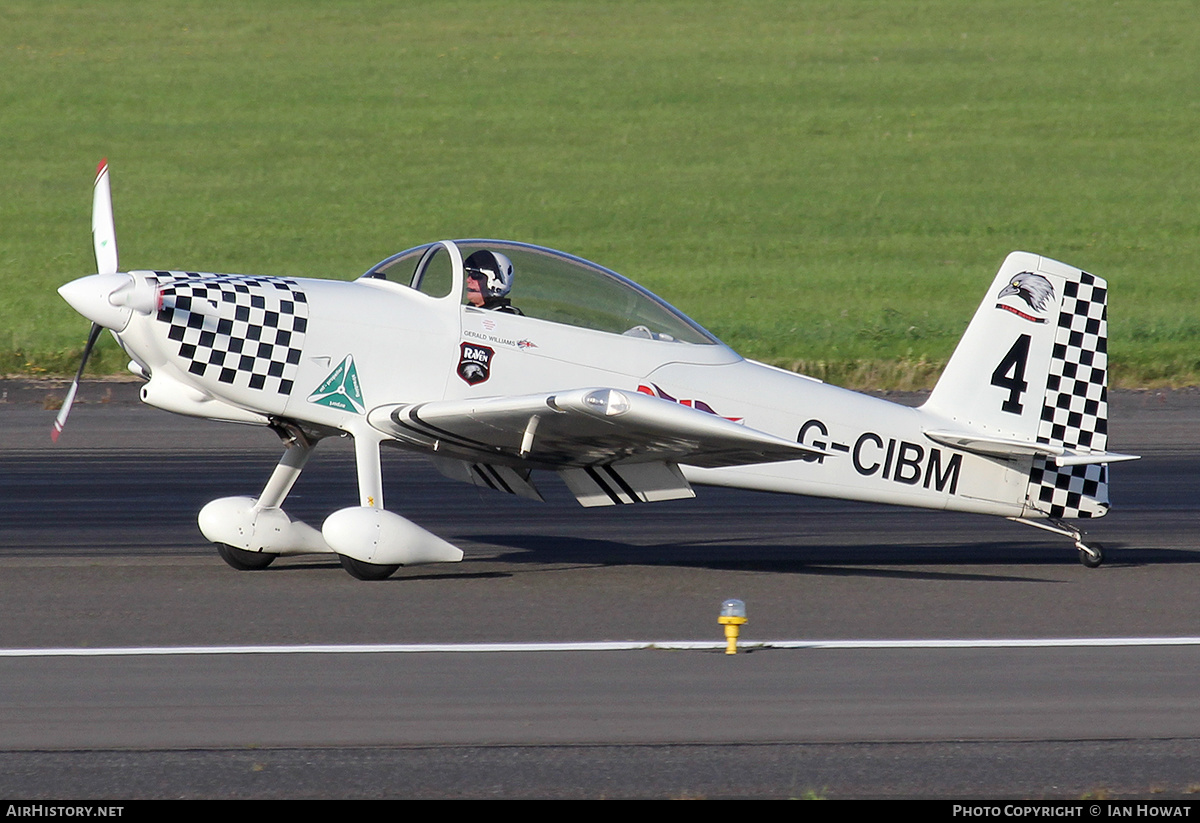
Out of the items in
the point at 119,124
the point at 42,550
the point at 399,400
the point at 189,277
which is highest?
the point at 119,124

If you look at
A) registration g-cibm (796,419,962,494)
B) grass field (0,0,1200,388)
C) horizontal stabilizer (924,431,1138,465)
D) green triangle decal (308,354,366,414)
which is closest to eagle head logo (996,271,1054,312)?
horizontal stabilizer (924,431,1138,465)

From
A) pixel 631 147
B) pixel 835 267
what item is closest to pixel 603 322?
pixel 835 267

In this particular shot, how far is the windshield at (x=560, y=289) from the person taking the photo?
904cm

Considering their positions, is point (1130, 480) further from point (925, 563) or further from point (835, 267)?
point (835, 267)

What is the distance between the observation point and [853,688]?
6.66 m

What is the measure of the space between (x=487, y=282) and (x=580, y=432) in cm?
122

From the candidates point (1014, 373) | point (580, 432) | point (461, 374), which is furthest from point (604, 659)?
point (1014, 373)

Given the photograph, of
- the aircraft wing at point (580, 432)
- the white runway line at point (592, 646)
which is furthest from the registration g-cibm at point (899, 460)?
the white runway line at point (592, 646)

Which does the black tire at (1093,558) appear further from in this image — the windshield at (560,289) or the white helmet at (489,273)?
the white helmet at (489,273)

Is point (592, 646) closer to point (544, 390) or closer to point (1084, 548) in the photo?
point (544, 390)

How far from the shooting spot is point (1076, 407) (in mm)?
9430

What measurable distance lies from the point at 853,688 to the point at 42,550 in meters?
5.85

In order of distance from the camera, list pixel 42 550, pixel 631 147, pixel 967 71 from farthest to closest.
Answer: pixel 967 71, pixel 631 147, pixel 42 550

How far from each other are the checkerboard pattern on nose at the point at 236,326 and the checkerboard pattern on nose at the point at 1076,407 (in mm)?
4785
